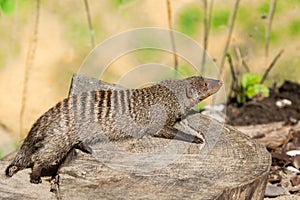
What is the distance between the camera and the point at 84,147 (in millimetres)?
2977

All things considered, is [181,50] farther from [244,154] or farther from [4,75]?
[244,154]

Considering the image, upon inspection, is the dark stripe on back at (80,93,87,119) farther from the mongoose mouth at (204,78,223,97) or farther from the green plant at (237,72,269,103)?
the green plant at (237,72,269,103)

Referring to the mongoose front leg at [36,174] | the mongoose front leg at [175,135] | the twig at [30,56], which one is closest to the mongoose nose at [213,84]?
the mongoose front leg at [175,135]

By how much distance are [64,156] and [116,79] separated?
1.61 meters

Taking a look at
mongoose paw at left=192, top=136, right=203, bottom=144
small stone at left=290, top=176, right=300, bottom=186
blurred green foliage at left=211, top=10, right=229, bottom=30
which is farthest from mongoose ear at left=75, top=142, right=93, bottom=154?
blurred green foliage at left=211, top=10, right=229, bottom=30

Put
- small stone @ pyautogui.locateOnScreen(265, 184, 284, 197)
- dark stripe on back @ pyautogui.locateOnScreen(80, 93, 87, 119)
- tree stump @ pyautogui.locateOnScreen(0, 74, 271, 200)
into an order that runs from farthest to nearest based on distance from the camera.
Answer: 1. small stone @ pyautogui.locateOnScreen(265, 184, 284, 197)
2. dark stripe on back @ pyautogui.locateOnScreen(80, 93, 87, 119)
3. tree stump @ pyautogui.locateOnScreen(0, 74, 271, 200)

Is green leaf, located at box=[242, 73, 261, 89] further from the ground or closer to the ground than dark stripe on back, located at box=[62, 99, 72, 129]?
closer to the ground

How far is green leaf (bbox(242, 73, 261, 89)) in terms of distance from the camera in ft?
15.3

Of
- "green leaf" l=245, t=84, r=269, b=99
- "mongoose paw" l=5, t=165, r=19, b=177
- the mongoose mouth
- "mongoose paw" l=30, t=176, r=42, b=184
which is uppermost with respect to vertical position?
the mongoose mouth

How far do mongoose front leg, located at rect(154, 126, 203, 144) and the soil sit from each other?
146 centimetres

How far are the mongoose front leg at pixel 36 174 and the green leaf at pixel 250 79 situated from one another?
7.13 feet

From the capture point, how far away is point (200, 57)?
180 inches

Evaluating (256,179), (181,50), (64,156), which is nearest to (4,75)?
(181,50)

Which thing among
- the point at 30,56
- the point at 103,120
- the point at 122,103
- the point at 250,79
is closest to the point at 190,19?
the point at 250,79
